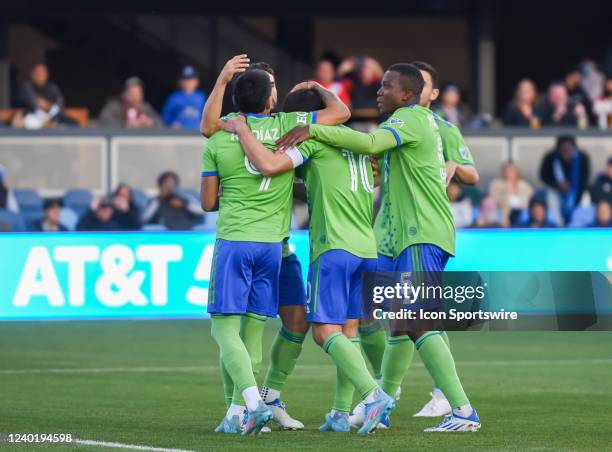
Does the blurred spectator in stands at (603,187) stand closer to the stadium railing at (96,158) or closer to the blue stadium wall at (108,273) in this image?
the stadium railing at (96,158)

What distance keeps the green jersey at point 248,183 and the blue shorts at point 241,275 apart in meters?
0.06

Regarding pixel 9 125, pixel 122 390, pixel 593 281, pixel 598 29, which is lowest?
pixel 122 390

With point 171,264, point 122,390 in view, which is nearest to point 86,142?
point 171,264

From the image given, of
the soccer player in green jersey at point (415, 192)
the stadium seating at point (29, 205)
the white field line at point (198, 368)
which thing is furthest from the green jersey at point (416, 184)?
the stadium seating at point (29, 205)

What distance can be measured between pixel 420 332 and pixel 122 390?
3187 mm

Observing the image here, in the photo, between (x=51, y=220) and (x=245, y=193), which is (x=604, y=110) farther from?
(x=245, y=193)

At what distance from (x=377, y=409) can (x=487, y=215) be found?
1081cm

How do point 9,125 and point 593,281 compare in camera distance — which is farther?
point 9,125

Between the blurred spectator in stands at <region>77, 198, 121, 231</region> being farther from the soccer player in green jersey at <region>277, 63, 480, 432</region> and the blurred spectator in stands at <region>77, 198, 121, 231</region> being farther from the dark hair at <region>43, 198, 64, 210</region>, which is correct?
the soccer player in green jersey at <region>277, 63, 480, 432</region>

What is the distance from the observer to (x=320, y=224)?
921 centimetres

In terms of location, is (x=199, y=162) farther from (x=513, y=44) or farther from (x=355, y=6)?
(x=513, y=44)

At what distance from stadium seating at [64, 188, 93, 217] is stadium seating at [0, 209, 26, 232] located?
30.5 inches

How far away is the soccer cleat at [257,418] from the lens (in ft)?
28.7

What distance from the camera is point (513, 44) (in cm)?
2822
